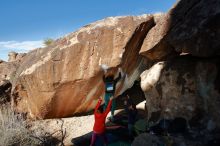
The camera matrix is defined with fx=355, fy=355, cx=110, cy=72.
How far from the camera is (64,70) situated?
31.7ft

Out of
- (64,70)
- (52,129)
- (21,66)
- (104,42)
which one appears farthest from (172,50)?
(21,66)

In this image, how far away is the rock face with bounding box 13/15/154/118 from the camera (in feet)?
31.8

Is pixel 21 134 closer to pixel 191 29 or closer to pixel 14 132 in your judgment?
pixel 14 132

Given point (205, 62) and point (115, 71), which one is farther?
point (115, 71)

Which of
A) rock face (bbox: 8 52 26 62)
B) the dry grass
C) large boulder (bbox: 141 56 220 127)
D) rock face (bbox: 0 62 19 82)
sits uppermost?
rock face (bbox: 8 52 26 62)

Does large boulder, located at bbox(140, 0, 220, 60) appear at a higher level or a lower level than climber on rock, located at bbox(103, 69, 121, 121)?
higher

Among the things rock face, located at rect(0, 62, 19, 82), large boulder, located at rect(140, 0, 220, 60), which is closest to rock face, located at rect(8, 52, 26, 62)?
rock face, located at rect(0, 62, 19, 82)

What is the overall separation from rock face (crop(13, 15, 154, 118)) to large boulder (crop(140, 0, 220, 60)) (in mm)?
1785

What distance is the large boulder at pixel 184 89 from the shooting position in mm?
7074

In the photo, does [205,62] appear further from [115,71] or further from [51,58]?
[51,58]

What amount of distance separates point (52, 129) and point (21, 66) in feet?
8.17

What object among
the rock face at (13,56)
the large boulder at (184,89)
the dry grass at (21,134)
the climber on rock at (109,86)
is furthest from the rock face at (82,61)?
the rock face at (13,56)

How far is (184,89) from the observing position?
299 inches

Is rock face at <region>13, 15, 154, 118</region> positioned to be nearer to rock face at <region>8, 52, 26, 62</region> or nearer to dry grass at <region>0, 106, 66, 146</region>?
dry grass at <region>0, 106, 66, 146</region>
